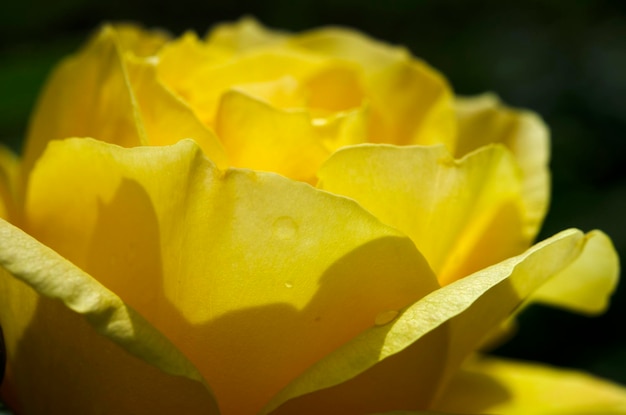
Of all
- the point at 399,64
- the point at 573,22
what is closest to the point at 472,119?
→ the point at 399,64

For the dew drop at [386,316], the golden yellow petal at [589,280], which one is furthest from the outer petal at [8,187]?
the golden yellow petal at [589,280]

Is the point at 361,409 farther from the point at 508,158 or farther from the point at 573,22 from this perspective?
the point at 573,22

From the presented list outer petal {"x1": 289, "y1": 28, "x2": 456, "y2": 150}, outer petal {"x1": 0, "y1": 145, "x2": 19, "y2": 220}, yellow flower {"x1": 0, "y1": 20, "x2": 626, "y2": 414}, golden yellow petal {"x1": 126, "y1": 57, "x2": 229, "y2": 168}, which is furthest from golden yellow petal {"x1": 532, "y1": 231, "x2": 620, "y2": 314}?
outer petal {"x1": 0, "y1": 145, "x2": 19, "y2": 220}

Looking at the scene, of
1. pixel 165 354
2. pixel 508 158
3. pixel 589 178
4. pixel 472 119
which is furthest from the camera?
pixel 589 178

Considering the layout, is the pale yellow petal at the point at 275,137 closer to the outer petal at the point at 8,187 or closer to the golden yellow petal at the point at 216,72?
the golden yellow petal at the point at 216,72

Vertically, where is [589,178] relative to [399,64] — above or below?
below
